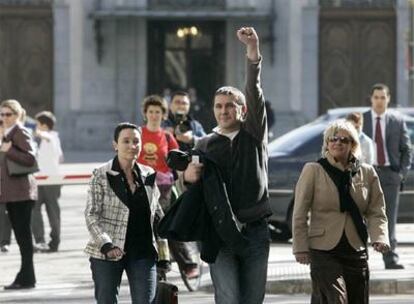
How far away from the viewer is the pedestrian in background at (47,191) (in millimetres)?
18891

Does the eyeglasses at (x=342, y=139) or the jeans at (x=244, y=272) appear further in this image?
the eyeglasses at (x=342, y=139)

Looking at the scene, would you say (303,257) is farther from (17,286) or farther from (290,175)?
(290,175)

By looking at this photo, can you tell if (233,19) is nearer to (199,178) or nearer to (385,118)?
(385,118)

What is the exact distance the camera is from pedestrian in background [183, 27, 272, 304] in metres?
9.49

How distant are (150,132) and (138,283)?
4.94m

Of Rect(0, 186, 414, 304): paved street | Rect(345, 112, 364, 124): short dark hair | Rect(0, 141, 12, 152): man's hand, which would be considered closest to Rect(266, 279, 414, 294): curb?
Rect(0, 186, 414, 304): paved street

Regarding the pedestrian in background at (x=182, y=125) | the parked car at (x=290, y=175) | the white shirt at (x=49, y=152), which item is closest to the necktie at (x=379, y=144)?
the pedestrian in background at (x=182, y=125)

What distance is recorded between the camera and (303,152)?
19.1 metres

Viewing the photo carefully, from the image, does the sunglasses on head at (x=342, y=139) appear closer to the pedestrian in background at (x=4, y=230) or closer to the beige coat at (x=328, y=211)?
the beige coat at (x=328, y=211)

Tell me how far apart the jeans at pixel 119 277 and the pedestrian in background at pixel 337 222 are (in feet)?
3.14

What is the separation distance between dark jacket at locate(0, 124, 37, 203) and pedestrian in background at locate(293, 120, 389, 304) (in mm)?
5293

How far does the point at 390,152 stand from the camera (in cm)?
1569

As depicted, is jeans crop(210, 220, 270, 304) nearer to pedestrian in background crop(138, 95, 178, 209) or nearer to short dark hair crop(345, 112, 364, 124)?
pedestrian in background crop(138, 95, 178, 209)

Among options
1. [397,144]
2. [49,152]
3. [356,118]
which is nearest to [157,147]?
[356,118]
